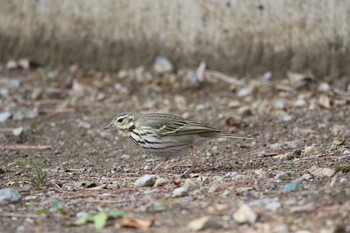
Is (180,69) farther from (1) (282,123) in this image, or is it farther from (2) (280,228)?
(2) (280,228)

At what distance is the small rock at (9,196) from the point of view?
5.63 metres

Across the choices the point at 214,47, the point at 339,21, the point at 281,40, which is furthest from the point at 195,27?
the point at 339,21

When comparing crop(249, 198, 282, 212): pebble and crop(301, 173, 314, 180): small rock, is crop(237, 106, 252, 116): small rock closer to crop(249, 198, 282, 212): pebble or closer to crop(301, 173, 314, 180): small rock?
crop(301, 173, 314, 180): small rock

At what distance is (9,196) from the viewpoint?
5656mm

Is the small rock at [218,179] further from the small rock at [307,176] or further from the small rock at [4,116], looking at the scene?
the small rock at [4,116]

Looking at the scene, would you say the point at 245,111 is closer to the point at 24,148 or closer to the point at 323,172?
the point at 24,148

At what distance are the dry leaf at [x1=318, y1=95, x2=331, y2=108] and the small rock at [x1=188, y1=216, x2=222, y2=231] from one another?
14.7 ft

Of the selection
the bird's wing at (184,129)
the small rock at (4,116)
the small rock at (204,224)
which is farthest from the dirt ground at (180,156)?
the bird's wing at (184,129)

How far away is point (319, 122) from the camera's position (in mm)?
8469

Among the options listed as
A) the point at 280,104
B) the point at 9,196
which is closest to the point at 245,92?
the point at 280,104

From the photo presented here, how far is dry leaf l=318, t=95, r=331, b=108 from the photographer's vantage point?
29.3 feet

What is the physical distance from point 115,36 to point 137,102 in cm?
113

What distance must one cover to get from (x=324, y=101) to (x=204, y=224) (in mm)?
4653

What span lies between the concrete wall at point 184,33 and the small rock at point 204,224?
5139 millimetres
